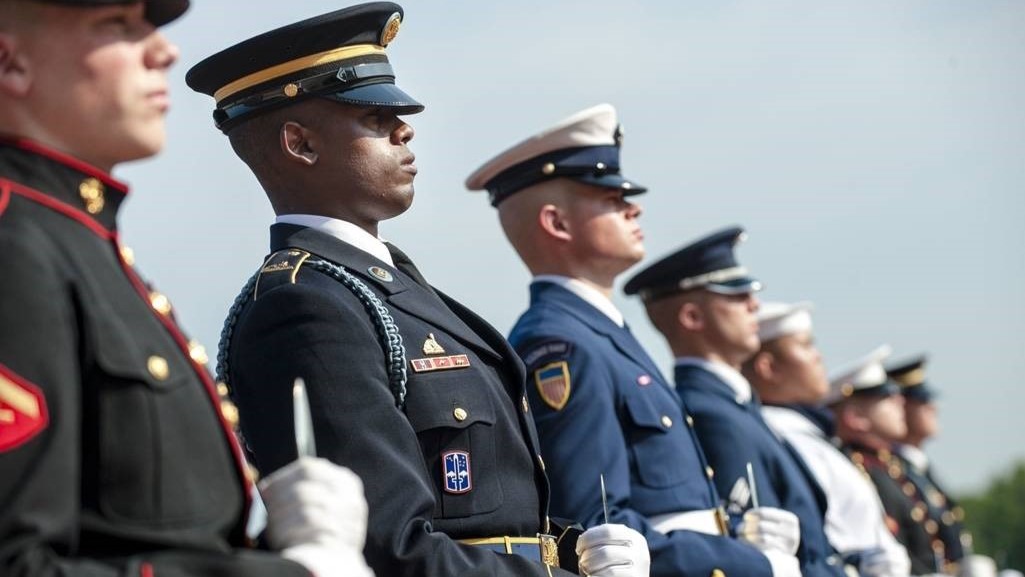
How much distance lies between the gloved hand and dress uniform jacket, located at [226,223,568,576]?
18.0 feet

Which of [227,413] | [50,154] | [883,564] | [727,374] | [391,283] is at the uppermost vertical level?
[50,154]

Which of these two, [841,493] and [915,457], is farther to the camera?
[915,457]

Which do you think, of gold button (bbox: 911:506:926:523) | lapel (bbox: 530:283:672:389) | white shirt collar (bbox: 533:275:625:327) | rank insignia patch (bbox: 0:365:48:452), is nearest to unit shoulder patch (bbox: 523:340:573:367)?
lapel (bbox: 530:283:672:389)

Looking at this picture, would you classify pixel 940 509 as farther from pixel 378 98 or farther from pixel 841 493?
pixel 378 98

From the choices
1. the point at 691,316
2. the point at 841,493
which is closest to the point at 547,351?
the point at 691,316

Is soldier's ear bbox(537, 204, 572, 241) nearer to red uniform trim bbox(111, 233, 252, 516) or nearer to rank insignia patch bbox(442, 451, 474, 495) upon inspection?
rank insignia patch bbox(442, 451, 474, 495)

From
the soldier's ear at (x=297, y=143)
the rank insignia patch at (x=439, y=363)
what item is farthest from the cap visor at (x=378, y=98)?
the rank insignia patch at (x=439, y=363)

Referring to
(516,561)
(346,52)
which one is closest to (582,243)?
(346,52)

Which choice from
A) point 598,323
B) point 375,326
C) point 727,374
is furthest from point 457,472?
point 727,374

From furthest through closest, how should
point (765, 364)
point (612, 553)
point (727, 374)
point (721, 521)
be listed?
1. point (765, 364)
2. point (727, 374)
3. point (721, 521)
4. point (612, 553)

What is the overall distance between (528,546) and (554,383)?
1.90 meters

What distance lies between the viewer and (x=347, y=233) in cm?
609

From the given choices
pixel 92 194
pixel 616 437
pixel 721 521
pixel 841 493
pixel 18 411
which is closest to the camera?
pixel 18 411

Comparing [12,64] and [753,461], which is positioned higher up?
[12,64]
